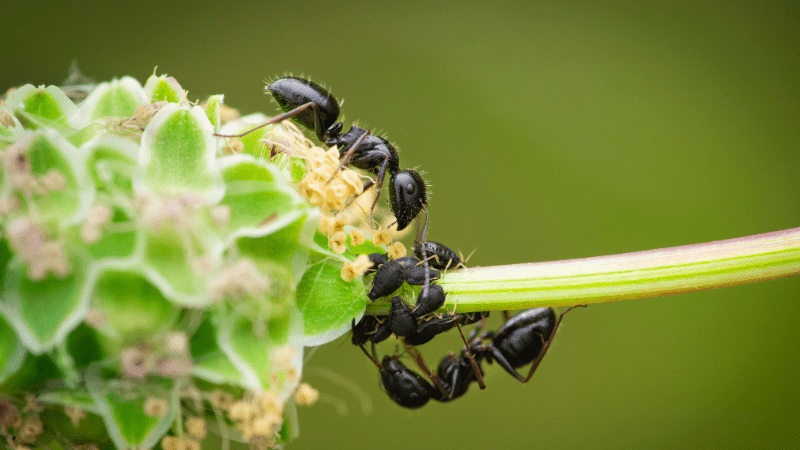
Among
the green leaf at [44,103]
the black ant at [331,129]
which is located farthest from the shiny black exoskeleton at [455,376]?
the green leaf at [44,103]

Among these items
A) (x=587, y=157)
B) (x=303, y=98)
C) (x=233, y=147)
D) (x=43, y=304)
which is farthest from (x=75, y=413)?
(x=587, y=157)

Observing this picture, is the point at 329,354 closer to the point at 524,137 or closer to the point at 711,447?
the point at 524,137

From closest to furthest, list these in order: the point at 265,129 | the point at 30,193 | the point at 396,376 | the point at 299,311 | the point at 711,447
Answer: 1. the point at 30,193
2. the point at 299,311
3. the point at 265,129
4. the point at 396,376
5. the point at 711,447

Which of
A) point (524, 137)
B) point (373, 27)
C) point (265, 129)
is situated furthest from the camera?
point (373, 27)

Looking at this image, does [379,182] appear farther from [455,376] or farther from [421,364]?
[455,376]

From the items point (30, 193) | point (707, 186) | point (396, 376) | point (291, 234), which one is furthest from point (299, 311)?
point (707, 186)

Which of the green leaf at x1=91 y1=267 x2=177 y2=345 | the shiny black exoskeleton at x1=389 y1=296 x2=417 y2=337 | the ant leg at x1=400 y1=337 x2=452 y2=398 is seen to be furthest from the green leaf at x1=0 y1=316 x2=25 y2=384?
the ant leg at x1=400 y1=337 x2=452 y2=398
